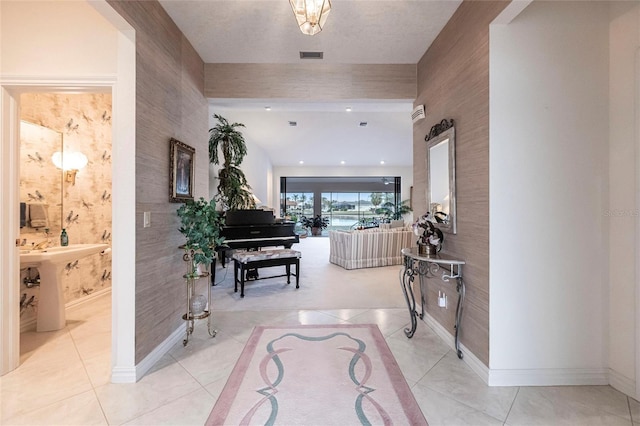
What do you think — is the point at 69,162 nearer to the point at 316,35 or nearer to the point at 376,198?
the point at 316,35

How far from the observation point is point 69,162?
10.8ft

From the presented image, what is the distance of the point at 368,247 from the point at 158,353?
425 centimetres

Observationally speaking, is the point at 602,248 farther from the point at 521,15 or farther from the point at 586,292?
the point at 521,15

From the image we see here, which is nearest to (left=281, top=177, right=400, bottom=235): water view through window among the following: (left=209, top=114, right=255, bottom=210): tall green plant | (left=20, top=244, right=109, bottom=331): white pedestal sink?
(left=209, top=114, right=255, bottom=210): tall green plant

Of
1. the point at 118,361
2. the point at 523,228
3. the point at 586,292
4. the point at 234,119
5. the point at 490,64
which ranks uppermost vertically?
the point at 234,119

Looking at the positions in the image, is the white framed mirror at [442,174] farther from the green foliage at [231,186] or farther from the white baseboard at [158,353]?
the green foliage at [231,186]

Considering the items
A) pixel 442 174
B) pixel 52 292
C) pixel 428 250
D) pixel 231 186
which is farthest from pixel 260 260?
pixel 442 174

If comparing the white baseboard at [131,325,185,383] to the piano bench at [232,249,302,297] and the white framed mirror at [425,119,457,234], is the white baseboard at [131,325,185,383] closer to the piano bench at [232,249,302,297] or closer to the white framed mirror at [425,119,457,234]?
the piano bench at [232,249,302,297]

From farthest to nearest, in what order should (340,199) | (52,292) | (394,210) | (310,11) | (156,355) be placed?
(340,199)
(394,210)
(52,292)
(156,355)
(310,11)

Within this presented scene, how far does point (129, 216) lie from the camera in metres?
1.97

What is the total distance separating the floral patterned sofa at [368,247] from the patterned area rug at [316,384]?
9.76 feet

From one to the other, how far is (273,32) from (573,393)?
383 centimetres

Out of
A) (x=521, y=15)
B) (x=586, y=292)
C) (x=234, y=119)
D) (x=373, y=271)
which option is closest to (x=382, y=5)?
(x=521, y=15)

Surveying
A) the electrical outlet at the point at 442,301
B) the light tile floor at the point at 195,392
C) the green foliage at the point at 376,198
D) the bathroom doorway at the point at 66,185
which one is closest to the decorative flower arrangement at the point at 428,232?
the electrical outlet at the point at 442,301
